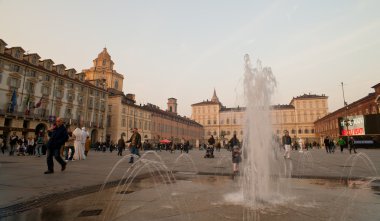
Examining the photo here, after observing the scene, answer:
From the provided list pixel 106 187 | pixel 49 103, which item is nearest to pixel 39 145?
pixel 106 187

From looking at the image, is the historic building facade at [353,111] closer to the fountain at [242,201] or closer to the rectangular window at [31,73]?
the fountain at [242,201]

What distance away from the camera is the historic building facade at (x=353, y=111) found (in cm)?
4492

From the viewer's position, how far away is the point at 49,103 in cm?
4359

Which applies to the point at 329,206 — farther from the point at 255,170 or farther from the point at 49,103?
the point at 49,103

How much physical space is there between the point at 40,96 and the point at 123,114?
2152 cm

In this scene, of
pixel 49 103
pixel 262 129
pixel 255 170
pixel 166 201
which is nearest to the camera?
pixel 166 201

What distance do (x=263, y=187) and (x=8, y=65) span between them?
4403 centimetres

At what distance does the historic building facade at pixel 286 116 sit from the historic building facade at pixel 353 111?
1122 cm

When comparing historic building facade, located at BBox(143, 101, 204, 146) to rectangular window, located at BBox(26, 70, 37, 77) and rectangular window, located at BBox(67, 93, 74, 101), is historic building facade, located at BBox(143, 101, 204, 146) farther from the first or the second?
rectangular window, located at BBox(26, 70, 37, 77)

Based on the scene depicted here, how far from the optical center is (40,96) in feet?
138

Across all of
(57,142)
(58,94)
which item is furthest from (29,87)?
(57,142)

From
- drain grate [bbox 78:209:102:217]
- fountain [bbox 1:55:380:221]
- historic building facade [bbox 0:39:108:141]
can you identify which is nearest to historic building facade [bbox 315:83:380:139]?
fountain [bbox 1:55:380:221]

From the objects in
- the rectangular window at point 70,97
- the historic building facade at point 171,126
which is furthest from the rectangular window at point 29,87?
the historic building facade at point 171,126

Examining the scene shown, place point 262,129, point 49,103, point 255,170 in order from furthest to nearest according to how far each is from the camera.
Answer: point 49,103 → point 262,129 → point 255,170
